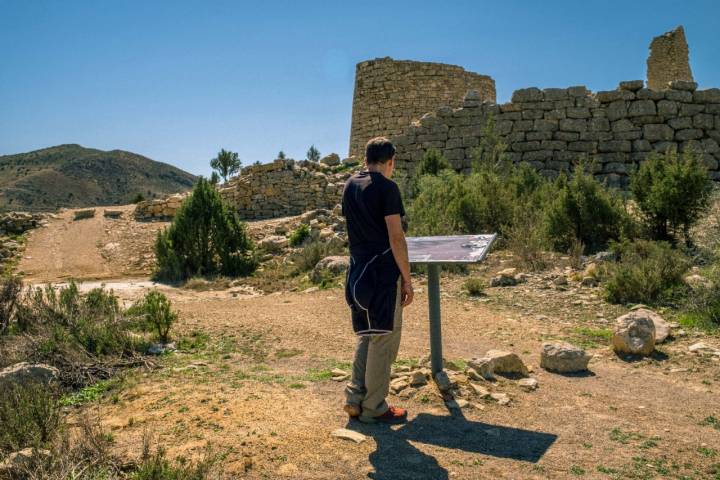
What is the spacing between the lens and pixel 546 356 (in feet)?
15.8

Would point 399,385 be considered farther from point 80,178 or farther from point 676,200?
point 80,178

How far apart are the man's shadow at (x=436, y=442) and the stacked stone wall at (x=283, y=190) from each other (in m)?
13.7

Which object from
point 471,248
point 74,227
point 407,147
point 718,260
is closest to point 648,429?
point 471,248

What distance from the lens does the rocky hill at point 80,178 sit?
39.0 metres

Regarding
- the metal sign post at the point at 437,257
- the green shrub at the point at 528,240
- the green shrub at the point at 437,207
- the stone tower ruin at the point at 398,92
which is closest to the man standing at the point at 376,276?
the metal sign post at the point at 437,257

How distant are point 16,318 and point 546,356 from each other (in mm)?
5455

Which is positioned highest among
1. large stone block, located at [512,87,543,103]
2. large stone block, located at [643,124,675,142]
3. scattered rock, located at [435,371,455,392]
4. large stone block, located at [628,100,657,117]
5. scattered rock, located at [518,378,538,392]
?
large stone block, located at [512,87,543,103]

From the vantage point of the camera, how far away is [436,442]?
3.37 metres

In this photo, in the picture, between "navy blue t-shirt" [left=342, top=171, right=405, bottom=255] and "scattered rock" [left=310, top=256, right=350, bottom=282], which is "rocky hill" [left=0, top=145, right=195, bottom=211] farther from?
"navy blue t-shirt" [left=342, top=171, right=405, bottom=255]

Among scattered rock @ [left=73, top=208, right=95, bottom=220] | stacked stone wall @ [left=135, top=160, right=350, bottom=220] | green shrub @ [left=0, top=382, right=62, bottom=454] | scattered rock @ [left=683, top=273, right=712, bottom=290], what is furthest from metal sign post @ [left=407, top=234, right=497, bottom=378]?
scattered rock @ [left=73, top=208, right=95, bottom=220]

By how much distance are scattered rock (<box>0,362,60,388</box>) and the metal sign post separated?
2889 millimetres

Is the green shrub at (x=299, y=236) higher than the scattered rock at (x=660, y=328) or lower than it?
higher

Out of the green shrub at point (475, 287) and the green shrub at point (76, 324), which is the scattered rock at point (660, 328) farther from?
the green shrub at point (76, 324)

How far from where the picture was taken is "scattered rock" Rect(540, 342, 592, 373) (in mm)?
4719
